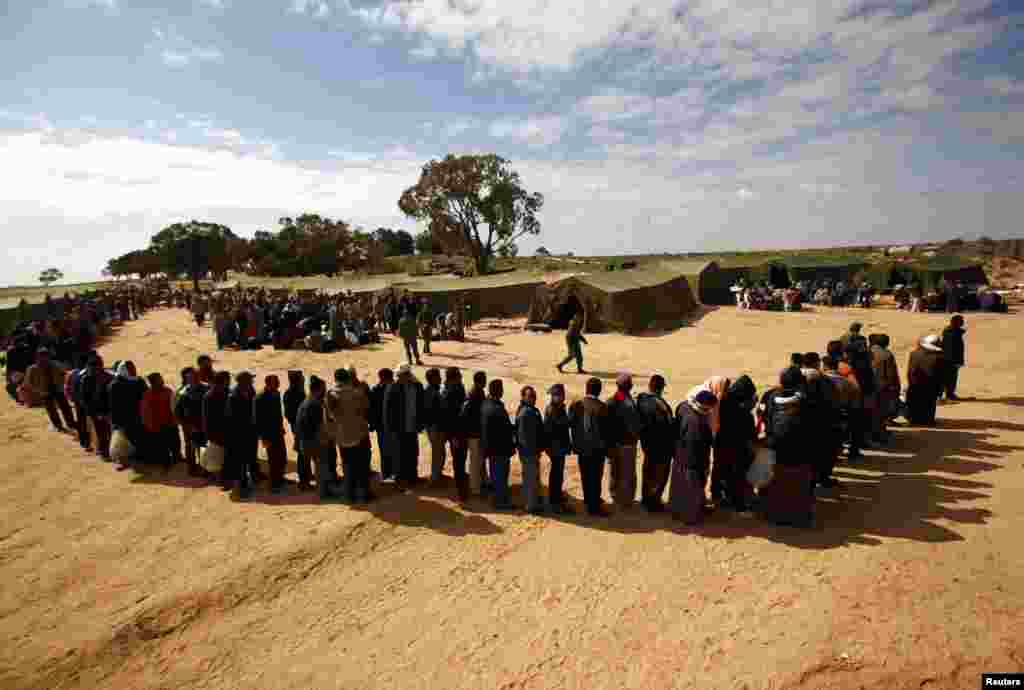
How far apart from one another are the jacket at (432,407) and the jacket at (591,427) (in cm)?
179

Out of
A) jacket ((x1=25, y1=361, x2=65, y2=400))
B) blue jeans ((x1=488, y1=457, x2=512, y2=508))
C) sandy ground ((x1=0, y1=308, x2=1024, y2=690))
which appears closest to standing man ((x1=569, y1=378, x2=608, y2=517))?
sandy ground ((x1=0, y1=308, x2=1024, y2=690))

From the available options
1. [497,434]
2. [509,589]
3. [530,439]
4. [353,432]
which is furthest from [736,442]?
[353,432]

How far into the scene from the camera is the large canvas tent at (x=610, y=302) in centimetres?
1981

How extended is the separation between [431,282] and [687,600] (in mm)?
24709

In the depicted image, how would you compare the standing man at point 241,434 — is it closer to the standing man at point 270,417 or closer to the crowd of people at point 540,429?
the crowd of people at point 540,429

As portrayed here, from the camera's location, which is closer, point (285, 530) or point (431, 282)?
point (285, 530)

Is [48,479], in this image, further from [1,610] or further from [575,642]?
[575,642]

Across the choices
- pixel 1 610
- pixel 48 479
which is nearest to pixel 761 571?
pixel 1 610

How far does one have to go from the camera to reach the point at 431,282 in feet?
91.8

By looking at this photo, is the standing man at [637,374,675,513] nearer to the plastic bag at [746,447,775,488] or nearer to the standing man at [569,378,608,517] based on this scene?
the standing man at [569,378,608,517]

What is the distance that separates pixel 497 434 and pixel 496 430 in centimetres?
5

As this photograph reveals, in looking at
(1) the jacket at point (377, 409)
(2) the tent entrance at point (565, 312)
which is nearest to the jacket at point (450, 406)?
(1) the jacket at point (377, 409)

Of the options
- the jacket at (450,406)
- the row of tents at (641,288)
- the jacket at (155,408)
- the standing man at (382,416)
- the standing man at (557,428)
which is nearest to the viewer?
the standing man at (557,428)

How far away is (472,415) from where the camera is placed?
650cm
